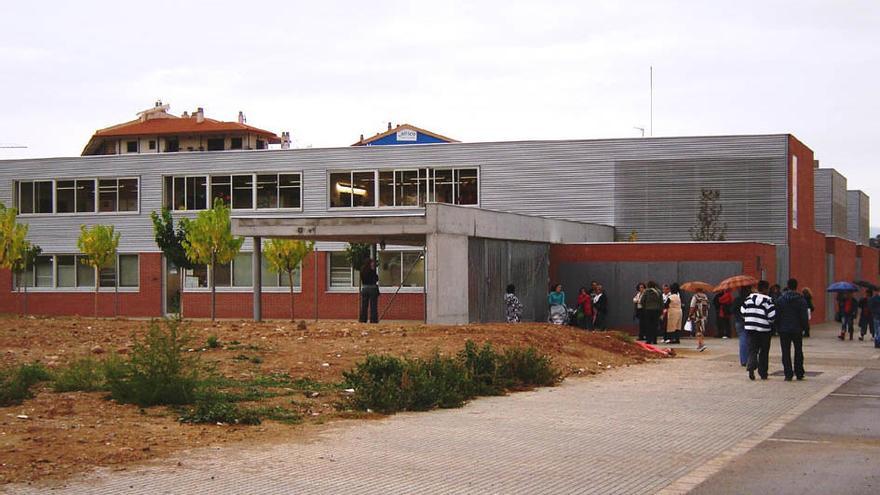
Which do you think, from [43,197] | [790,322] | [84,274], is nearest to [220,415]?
[790,322]

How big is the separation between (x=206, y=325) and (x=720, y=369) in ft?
41.0

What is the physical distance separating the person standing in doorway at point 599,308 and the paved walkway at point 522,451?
1586 centimetres

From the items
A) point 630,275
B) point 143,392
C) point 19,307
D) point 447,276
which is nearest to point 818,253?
point 630,275

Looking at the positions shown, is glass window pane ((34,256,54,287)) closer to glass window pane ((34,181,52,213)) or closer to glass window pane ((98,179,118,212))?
glass window pane ((34,181,52,213))

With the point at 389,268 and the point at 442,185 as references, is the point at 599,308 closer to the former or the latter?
the point at 389,268

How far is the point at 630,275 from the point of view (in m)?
36.7

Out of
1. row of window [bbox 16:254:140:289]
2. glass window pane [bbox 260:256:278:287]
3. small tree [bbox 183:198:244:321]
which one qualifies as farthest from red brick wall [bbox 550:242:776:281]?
row of window [bbox 16:254:140:289]

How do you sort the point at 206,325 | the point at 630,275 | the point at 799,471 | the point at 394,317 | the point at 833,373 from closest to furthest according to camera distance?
the point at 799,471 < the point at 833,373 < the point at 206,325 < the point at 630,275 < the point at 394,317

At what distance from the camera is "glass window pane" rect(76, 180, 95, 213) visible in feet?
163

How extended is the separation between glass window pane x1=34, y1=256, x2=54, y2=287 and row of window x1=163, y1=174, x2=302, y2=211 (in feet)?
19.9

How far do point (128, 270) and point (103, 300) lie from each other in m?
1.63

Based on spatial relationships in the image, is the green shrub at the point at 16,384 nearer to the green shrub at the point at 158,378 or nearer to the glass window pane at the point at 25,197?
the green shrub at the point at 158,378

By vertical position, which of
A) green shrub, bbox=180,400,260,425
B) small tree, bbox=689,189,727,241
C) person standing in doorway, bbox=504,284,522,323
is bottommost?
green shrub, bbox=180,400,260,425

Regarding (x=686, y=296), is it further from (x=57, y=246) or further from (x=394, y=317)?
(x=57, y=246)
